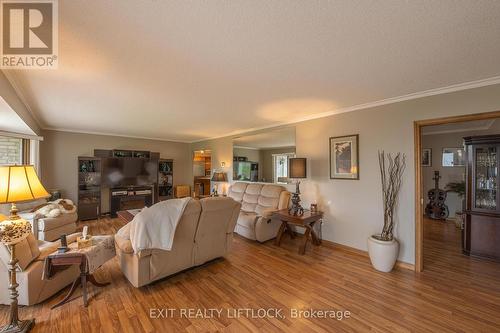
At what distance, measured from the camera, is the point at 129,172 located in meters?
6.10

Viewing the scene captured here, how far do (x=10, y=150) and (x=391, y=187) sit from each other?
7314mm

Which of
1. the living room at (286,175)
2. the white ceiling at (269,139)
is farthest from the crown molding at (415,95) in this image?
the white ceiling at (269,139)

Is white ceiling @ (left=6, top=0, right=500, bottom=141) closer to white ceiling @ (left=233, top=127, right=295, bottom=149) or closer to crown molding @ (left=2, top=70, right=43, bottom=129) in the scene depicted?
crown molding @ (left=2, top=70, right=43, bottom=129)

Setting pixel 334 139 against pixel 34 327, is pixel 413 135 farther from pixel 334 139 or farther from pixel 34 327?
pixel 34 327

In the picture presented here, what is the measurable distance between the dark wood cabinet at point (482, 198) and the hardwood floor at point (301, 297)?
11.5 inches

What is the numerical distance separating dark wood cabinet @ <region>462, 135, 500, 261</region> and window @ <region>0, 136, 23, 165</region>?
859cm

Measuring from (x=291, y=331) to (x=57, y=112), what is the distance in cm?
514

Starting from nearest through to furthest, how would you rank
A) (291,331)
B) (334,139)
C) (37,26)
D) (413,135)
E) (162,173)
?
(37,26)
(291,331)
(413,135)
(334,139)
(162,173)

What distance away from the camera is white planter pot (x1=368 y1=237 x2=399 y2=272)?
2795 mm

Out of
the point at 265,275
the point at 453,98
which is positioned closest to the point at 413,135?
the point at 453,98

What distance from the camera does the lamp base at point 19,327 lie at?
169cm

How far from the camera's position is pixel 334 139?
3.75 meters

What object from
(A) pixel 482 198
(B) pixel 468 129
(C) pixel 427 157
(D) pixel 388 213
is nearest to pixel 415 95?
(D) pixel 388 213

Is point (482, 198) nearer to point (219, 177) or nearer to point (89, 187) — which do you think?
point (219, 177)
